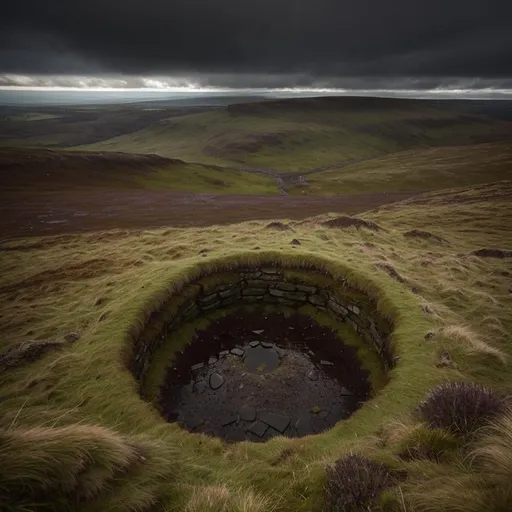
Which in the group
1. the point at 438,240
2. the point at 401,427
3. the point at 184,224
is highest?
the point at 401,427

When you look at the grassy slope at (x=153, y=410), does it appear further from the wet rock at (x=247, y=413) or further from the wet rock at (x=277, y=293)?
the wet rock at (x=247, y=413)

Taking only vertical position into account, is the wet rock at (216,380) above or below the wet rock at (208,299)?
below

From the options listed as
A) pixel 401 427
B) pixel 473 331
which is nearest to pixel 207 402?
pixel 401 427

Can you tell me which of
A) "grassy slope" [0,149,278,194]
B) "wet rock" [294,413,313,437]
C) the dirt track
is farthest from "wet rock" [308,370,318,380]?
"grassy slope" [0,149,278,194]

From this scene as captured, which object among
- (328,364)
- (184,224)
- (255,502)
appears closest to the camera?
(255,502)

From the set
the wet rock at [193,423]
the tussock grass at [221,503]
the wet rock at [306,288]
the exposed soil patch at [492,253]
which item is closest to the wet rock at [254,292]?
the wet rock at [306,288]

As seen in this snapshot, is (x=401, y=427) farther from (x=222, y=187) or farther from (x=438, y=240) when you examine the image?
(x=222, y=187)

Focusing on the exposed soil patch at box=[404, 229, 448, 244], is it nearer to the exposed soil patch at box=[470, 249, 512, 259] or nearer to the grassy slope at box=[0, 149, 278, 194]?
the exposed soil patch at box=[470, 249, 512, 259]
